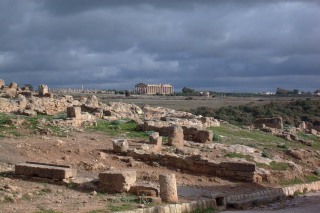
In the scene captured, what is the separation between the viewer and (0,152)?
703 inches

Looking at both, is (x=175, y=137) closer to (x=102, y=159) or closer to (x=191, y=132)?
(x=191, y=132)

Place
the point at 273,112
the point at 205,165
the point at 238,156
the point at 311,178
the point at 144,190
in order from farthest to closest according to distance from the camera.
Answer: the point at 273,112, the point at 238,156, the point at 311,178, the point at 205,165, the point at 144,190

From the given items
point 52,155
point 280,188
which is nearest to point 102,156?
point 52,155

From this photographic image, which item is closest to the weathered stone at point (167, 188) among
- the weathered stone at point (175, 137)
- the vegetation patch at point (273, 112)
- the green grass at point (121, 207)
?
the green grass at point (121, 207)

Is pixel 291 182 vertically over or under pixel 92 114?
under

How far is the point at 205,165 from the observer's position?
61.1 feet

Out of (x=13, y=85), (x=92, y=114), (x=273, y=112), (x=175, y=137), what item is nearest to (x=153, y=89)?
→ (x=273, y=112)

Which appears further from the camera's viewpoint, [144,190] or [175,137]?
[175,137]

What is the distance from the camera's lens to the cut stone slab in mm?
14643

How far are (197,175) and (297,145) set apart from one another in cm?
1512

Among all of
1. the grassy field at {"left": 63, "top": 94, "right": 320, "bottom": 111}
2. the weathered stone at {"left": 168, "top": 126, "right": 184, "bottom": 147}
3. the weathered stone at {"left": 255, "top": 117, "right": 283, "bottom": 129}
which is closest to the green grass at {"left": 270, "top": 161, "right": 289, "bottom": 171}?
the weathered stone at {"left": 168, "top": 126, "right": 184, "bottom": 147}

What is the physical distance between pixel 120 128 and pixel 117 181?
12.1 m

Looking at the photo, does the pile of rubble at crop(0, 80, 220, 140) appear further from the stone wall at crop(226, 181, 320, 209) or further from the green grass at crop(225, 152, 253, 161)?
the stone wall at crop(226, 181, 320, 209)

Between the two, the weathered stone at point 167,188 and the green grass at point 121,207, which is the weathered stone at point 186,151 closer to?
the weathered stone at point 167,188
